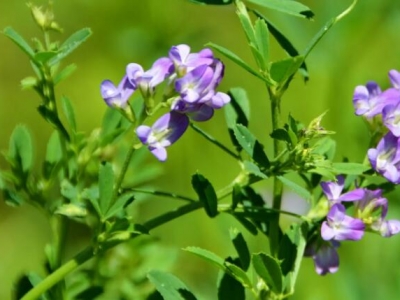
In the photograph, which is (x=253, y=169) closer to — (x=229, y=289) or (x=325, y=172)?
(x=325, y=172)

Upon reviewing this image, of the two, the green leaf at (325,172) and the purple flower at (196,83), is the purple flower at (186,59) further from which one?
the green leaf at (325,172)

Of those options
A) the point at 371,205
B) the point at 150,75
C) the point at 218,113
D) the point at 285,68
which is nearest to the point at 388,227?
the point at 371,205

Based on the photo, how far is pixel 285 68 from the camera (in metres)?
0.93

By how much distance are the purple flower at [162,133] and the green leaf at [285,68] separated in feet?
0.38

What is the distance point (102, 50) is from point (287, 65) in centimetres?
192

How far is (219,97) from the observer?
36.5 inches

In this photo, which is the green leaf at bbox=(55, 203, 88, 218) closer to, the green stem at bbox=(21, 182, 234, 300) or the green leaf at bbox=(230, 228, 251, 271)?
the green stem at bbox=(21, 182, 234, 300)

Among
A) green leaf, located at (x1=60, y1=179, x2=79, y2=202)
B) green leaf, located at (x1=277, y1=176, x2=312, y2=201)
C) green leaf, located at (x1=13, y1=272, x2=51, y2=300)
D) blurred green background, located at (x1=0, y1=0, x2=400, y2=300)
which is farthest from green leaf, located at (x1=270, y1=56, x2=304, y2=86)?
blurred green background, located at (x1=0, y1=0, x2=400, y2=300)

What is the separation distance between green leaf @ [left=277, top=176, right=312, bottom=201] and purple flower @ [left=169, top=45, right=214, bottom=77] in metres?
0.16

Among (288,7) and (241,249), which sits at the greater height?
(288,7)

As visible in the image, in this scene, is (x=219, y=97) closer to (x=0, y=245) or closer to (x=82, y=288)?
(x=82, y=288)

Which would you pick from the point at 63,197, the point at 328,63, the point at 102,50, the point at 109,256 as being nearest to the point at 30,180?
the point at 63,197

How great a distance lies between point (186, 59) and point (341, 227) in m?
0.26

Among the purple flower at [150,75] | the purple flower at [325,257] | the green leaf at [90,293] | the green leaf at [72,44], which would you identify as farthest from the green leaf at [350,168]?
the green leaf at [90,293]
